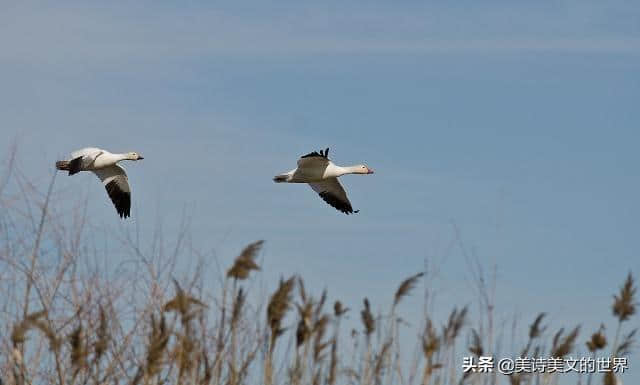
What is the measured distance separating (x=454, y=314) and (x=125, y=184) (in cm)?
1908

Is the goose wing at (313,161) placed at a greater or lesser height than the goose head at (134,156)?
lesser

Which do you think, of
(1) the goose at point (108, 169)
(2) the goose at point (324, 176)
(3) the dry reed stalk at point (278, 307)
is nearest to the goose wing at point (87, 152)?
(1) the goose at point (108, 169)

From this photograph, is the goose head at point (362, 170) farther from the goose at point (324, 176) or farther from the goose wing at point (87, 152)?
the goose wing at point (87, 152)

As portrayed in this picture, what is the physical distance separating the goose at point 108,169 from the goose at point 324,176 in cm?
351

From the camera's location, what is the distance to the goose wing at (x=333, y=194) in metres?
24.7

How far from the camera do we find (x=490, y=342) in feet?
22.2

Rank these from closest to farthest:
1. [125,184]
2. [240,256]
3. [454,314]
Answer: [240,256] → [454,314] → [125,184]

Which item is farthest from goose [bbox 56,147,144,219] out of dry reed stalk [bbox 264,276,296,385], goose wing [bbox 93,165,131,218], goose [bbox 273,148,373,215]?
dry reed stalk [bbox 264,276,296,385]

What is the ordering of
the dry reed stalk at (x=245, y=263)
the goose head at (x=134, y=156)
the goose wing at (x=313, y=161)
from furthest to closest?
the goose head at (x=134, y=156) → the goose wing at (x=313, y=161) → the dry reed stalk at (x=245, y=263)

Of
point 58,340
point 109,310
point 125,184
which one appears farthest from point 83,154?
point 58,340

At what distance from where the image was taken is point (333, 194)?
24.9m

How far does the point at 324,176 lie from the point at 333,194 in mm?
1790

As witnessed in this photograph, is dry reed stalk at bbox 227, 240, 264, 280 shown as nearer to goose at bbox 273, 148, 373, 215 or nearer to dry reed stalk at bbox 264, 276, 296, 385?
dry reed stalk at bbox 264, 276, 296, 385

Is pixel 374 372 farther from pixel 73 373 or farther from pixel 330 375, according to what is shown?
pixel 73 373
